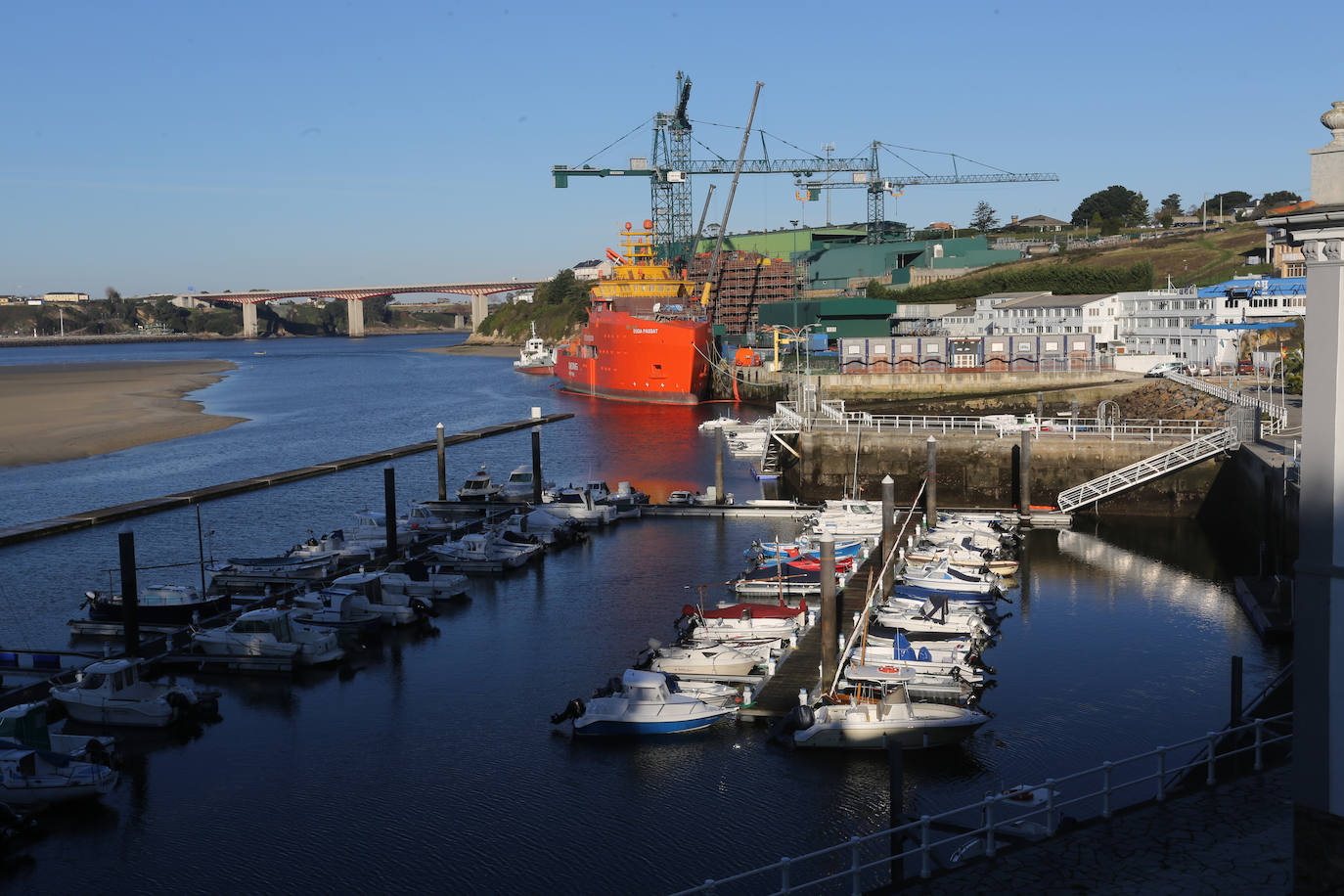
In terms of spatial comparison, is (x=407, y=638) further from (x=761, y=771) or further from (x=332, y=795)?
(x=761, y=771)

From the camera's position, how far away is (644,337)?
77.6 m

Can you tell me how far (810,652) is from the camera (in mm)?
20812

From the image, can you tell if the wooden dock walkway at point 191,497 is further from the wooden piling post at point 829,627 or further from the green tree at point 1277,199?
the green tree at point 1277,199

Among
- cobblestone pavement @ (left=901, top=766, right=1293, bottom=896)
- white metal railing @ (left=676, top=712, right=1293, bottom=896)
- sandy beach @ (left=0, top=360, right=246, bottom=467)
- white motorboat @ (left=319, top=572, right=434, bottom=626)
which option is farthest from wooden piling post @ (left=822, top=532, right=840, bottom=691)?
sandy beach @ (left=0, top=360, right=246, bottom=467)

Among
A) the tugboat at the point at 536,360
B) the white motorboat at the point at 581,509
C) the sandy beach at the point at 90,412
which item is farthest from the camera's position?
the tugboat at the point at 536,360

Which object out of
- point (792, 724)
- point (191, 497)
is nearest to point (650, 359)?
point (191, 497)

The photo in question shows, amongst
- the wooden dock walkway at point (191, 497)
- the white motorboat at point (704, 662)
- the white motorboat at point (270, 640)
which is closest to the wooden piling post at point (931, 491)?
the white motorboat at point (704, 662)

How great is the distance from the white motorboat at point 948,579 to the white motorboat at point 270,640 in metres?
12.4

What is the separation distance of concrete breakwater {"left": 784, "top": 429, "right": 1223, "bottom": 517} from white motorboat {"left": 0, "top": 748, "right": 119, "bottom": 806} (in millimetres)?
26412

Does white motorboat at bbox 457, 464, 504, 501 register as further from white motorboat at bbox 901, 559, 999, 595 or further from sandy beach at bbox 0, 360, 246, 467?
sandy beach at bbox 0, 360, 246, 467

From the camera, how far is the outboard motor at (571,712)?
61.5 feet

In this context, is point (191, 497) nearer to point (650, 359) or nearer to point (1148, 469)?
point (1148, 469)

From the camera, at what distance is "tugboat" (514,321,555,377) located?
401ft

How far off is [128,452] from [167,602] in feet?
109
